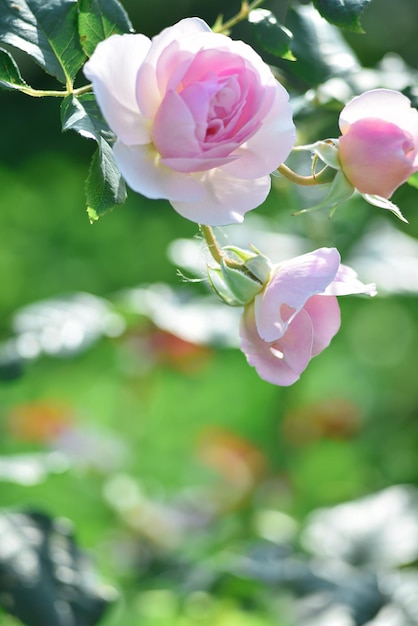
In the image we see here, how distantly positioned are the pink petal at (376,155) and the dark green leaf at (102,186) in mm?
136

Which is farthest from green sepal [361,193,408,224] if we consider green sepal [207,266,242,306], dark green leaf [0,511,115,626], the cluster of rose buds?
dark green leaf [0,511,115,626]

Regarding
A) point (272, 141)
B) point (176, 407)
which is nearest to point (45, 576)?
point (272, 141)

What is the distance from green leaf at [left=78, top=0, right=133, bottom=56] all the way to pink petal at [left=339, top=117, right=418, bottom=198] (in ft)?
0.51

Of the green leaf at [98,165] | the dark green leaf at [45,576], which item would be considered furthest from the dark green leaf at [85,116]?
the dark green leaf at [45,576]

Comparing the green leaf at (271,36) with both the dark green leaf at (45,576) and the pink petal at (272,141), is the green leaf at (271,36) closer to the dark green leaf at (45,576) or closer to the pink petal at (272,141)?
the pink petal at (272,141)

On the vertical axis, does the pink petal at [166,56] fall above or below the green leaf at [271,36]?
above

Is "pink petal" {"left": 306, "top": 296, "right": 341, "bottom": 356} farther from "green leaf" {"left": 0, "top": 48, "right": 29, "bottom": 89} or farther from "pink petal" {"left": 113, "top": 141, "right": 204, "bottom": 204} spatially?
"green leaf" {"left": 0, "top": 48, "right": 29, "bottom": 89}

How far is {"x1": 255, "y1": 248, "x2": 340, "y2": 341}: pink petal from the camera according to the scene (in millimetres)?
513

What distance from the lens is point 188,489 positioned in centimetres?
158

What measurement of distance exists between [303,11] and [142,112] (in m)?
0.39

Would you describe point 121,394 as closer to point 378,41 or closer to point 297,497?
point 297,497

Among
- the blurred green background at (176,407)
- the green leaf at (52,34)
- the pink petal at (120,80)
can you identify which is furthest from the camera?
the blurred green background at (176,407)

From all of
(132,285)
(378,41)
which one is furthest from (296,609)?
(378,41)

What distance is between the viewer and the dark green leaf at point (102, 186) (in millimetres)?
514
